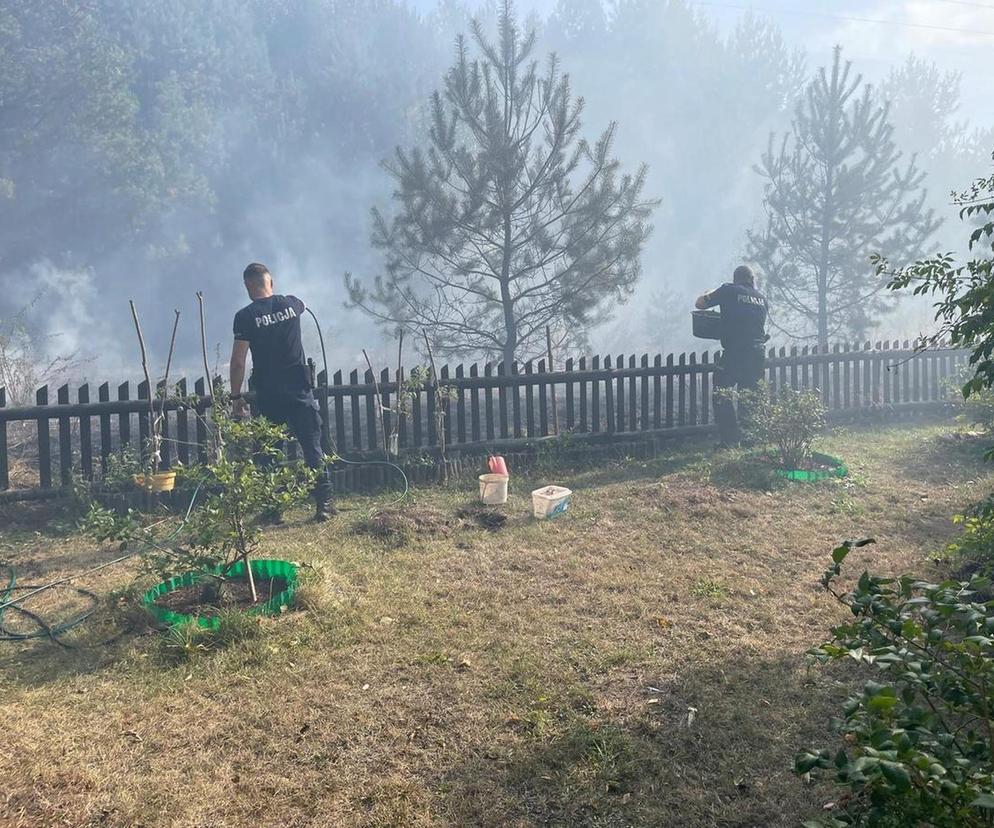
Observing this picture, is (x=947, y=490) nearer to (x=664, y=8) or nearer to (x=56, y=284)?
(x=56, y=284)

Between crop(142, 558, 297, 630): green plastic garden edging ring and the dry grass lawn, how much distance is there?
130mm

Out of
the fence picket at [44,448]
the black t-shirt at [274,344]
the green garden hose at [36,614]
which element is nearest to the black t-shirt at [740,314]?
the black t-shirt at [274,344]

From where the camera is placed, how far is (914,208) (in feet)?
47.6

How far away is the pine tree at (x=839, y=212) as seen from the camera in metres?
14.3

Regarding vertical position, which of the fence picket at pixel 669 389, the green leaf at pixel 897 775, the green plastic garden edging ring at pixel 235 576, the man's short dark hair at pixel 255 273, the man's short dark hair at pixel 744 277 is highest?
the man's short dark hair at pixel 744 277

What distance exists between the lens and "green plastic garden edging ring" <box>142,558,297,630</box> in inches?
147

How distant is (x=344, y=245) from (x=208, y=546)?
24505mm

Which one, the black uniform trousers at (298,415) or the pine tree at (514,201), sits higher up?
the pine tree at (514,201)

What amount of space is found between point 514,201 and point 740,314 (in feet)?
12.9

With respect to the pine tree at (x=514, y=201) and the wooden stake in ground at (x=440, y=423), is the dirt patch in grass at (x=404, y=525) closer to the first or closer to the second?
the wooden stake in ground at (x=440, y=423)

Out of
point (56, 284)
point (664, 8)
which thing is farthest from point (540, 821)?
point (664, 8)

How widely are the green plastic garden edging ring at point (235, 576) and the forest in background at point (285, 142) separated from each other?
8.28 m

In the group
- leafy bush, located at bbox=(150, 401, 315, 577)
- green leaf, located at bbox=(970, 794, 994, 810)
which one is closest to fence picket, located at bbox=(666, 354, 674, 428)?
leafy bush, located at bbox=(150, 401, 315, 577)

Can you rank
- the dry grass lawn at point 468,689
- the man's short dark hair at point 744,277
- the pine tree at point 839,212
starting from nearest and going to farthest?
the dry grass lawn at point 468,689 → the man's short dark hair at point 744,277 → the pine tree at point 839,212
